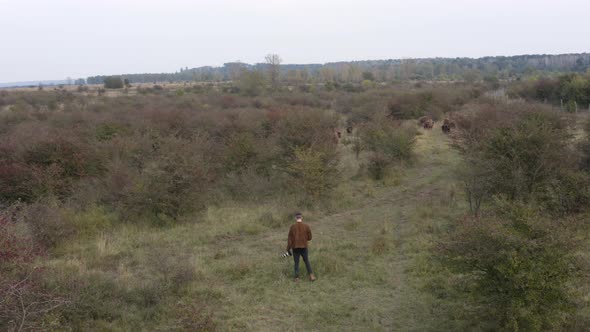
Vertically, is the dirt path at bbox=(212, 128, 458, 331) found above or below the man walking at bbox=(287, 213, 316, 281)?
below

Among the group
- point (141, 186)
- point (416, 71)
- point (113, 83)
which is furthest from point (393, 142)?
point (416, 71)

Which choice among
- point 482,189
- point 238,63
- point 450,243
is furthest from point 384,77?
point 450,243

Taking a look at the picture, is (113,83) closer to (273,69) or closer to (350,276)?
(273,69)

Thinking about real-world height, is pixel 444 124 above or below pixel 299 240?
above

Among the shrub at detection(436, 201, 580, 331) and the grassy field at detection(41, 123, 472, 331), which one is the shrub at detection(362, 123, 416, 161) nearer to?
the grassy field at detection(41, 123, 472, 331)

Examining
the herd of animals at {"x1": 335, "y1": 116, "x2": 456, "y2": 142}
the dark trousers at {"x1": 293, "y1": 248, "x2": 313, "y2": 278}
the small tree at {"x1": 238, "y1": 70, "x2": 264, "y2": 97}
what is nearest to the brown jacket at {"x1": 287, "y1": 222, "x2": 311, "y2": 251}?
the dark trousers at {"x1": 293, "y1": 248, "x2": 313, "y2": 278}

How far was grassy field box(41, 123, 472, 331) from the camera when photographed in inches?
305

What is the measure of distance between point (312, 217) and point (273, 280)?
488cm

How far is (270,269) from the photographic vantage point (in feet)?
32.7

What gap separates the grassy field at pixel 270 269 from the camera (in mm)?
7754

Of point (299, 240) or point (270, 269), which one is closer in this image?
point (299, 240)

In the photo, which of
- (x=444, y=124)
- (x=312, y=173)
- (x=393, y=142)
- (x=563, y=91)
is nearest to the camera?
(x=312, y=173)

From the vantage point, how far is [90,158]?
1598 centimetres

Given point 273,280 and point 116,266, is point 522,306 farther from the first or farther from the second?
point 116,266
